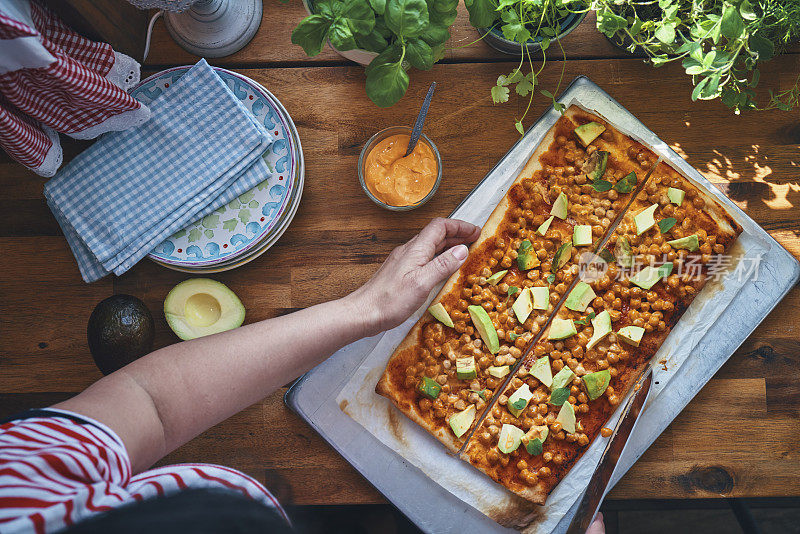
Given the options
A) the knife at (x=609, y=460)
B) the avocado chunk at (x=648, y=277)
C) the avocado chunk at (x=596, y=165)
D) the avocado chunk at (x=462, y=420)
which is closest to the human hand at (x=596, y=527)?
the knife at (x=609, y=460)

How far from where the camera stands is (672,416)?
75.2 inches

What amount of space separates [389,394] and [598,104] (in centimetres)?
125

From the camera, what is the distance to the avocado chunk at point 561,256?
1.90 metres

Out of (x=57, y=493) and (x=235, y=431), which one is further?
(x=235, y=431)

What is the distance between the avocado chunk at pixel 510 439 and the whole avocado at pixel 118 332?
1.19 m

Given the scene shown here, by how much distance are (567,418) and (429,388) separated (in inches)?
17.8

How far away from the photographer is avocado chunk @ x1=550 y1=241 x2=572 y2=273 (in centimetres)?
190

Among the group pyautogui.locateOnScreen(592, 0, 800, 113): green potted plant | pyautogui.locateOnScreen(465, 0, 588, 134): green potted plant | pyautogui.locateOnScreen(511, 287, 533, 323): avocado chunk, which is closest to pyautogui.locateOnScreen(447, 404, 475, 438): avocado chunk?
pyautogui.locateOnScreen(511, 287, 533, 323): avocado chunk

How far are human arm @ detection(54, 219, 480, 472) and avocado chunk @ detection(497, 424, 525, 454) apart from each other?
540 millimetres

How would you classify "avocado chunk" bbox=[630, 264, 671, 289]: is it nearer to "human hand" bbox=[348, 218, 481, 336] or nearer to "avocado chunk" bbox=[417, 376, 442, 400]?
"human hand" bbox=[348, 218, 481, 336]

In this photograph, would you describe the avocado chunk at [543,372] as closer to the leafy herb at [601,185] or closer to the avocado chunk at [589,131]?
the leafy herb at [601,185]

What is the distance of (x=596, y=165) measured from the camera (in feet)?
6.36

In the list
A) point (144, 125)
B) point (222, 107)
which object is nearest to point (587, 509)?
point (222, 107)

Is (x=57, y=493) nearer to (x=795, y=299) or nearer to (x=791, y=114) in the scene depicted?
(x=795, y=299)
